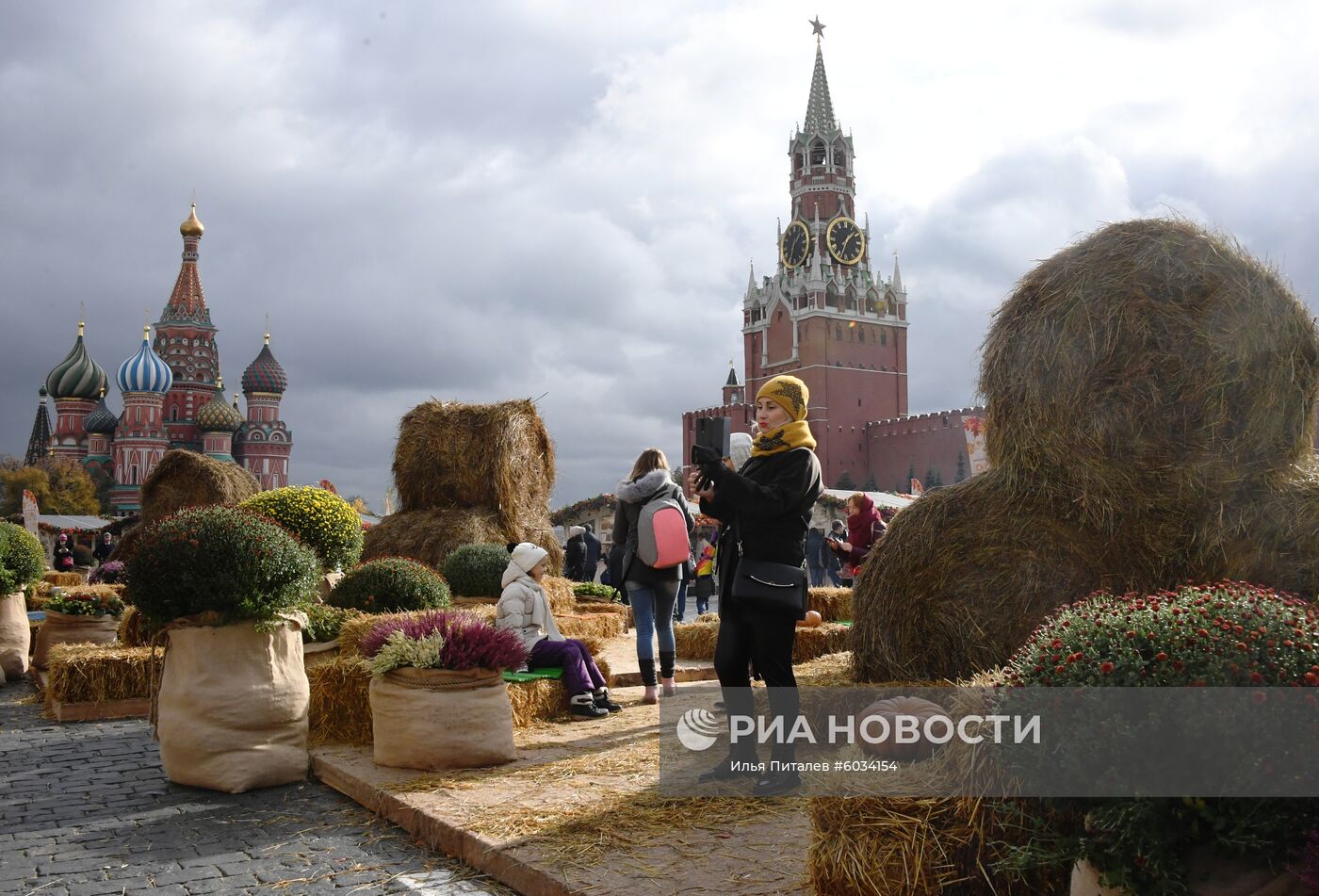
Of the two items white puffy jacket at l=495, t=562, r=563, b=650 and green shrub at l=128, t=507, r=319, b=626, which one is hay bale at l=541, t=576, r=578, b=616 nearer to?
white puffy jacket at l=495, t=562, r=563, b=650

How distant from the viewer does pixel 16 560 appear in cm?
1105

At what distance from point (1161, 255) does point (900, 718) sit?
3.80 metres

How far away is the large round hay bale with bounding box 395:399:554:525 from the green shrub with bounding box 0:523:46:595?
531 cm

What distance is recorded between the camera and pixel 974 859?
3.36 metres

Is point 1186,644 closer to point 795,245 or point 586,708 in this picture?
point 586,708

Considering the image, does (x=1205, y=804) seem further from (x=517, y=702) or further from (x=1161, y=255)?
(x=517, y=702)

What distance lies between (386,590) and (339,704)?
259 cm

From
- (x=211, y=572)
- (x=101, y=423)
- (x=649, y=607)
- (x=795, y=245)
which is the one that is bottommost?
(x=649, y=607)

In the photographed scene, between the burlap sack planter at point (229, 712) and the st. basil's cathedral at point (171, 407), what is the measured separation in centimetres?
7284

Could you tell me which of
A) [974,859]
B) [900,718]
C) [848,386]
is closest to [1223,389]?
[900,718]

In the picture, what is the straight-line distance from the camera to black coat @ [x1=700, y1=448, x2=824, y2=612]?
4.96 metres

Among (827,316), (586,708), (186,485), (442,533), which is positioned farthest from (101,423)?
(586,708)

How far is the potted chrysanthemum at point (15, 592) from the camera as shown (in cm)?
1091

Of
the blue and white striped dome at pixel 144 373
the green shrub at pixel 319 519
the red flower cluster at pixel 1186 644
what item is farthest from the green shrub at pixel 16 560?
the blue and white striped dome at pixel 144 373
